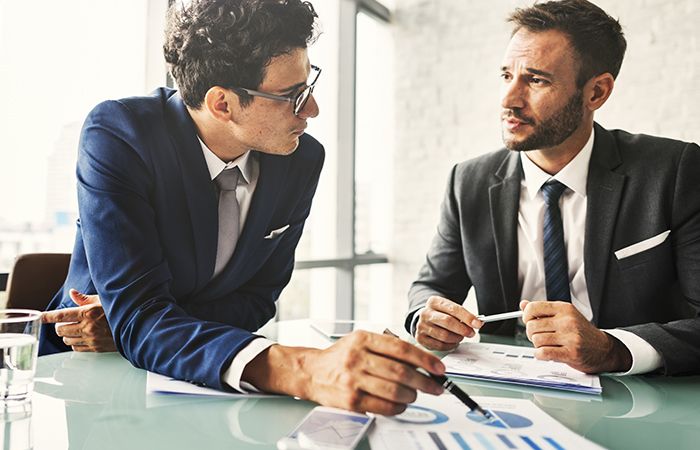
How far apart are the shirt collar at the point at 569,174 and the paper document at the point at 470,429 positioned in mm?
1080

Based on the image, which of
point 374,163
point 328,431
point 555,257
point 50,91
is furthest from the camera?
point 374,163

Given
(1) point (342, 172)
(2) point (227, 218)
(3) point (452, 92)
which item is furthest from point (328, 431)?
(3) point (452, 92)

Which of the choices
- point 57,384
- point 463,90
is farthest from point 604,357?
point 463,90

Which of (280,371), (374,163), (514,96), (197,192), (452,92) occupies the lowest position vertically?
(280,371)

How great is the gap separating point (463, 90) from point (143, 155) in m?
3.77

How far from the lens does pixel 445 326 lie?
55.6 inches

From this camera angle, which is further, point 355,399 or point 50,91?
point 50,91

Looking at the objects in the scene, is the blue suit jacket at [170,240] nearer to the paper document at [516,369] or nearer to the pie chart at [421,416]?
the pie chart at [421,416]

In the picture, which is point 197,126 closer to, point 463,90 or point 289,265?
point 289,265

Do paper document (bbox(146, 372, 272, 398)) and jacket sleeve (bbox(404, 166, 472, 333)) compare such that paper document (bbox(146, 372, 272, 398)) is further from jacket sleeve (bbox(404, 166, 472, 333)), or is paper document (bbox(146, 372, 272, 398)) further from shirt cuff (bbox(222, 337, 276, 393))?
jacket sleeve (bbox(404, 166, 472, 333))

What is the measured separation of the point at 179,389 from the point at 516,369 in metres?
0.64

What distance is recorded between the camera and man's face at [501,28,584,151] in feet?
6.68

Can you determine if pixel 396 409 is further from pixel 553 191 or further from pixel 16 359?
pixel 553 191

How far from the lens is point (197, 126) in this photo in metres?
1.56
